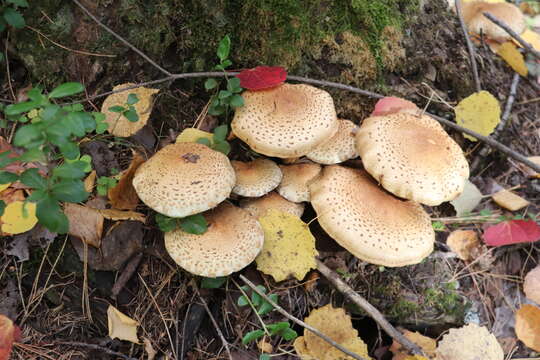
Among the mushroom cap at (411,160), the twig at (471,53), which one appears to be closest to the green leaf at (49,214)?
the mushroom cap at (411,160)

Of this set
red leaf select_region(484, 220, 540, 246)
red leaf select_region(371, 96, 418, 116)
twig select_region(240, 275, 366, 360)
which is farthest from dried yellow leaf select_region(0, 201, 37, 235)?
red leaf select_region(484, 220, 540, 246)

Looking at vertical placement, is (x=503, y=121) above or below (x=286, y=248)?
above

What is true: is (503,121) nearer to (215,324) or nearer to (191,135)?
(191,135)

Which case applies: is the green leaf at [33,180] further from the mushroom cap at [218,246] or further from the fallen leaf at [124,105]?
the fallen leaf at [124,105]

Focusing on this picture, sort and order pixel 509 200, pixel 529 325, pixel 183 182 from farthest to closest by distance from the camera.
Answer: pixel 509 200 < pixel 529 325 < pixel 183 182

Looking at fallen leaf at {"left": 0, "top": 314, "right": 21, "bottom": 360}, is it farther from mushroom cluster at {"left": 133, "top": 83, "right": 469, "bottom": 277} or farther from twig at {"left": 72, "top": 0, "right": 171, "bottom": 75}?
twig at {"left": 72, "top": 0, "right": 171, "bottom": 75}

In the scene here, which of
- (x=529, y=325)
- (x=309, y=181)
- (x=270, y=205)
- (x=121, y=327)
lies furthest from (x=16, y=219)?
(x=529, y=325)
